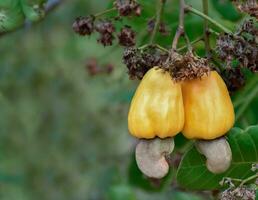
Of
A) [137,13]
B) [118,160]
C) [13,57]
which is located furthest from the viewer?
[13,57]

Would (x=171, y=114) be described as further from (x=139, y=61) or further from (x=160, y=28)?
(x=160, y=28)

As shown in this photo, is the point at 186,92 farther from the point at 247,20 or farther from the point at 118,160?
the point at 118,160

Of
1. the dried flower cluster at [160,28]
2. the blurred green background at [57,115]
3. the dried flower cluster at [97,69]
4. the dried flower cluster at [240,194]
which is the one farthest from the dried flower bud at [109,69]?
the blurred green background at [57,115]

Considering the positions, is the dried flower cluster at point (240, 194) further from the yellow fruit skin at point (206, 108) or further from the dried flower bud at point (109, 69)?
the dried flower bud at point (109, 69)

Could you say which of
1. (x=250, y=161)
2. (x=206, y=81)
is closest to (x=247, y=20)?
(x=206, y=81)

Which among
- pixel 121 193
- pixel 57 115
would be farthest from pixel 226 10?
pixel 57 115

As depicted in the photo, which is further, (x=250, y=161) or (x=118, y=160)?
(x=118, y=160)
